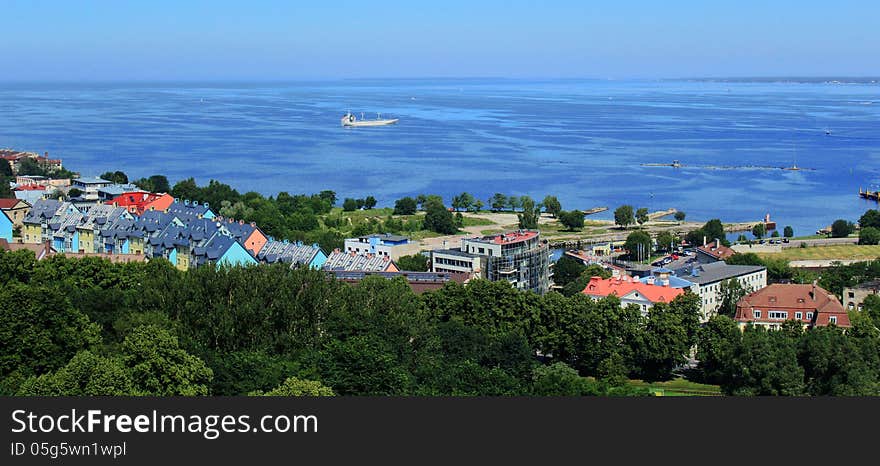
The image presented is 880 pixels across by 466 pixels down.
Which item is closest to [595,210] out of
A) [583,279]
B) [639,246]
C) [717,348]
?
[639,246]

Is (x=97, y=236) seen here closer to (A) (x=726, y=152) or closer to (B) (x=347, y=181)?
(B) (x=347, y=181)

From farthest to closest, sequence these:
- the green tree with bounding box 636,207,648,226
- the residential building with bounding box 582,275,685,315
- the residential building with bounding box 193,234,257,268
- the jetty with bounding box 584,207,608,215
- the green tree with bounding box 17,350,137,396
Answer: the jetty with bounding box 584,207,608,215 → the green tree with bounding box 636,207,648,226 → the residential building with bounding box 193,234,257,268 → the residential building with bounding box 582,275,685,315 → the green tree with bounding box 17,350,137,396

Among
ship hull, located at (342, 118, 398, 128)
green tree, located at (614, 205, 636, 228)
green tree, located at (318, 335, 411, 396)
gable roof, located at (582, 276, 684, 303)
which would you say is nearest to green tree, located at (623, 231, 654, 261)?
green tree, located at (614, 205, 636, 228)

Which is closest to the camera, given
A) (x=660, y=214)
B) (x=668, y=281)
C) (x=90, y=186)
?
(x=668, y=281)

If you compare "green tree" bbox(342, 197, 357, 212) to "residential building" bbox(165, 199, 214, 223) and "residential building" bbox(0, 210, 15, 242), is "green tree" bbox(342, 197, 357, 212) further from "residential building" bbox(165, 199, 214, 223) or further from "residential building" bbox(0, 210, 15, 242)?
"residential building" bbox(0, 210, 15, 242)

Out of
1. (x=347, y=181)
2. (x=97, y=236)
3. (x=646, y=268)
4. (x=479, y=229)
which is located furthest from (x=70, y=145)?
(x=646, y=268)

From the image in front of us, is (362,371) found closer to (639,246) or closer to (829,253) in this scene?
(639,246)
